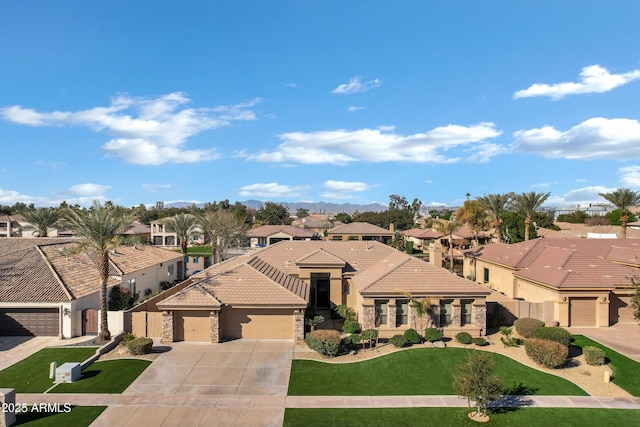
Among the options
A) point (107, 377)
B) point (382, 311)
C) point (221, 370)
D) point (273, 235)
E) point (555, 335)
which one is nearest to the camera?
point (107, 377)

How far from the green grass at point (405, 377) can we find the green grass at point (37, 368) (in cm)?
1068

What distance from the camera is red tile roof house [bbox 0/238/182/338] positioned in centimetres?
2289

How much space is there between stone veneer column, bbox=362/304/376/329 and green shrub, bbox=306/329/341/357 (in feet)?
9.71

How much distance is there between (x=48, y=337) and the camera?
23.0 metres

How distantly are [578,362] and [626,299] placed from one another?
32.6 feet

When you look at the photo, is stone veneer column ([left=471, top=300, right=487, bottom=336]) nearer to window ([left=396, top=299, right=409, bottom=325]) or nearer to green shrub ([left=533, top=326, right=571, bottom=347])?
green shrub ([left=533, top=326, right=571, bottom=347])

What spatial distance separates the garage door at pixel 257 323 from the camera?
73.6 feet

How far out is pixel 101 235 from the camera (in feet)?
71.4

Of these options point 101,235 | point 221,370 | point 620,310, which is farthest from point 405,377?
point 620,310

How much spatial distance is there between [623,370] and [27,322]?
31.6m

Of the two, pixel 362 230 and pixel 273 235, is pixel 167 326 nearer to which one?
pixel 362 230

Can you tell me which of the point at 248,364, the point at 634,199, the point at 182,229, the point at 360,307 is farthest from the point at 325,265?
the point at 634,199

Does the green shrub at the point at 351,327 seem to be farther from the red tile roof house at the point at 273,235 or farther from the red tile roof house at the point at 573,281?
the red tile roof house at the point at 273,235

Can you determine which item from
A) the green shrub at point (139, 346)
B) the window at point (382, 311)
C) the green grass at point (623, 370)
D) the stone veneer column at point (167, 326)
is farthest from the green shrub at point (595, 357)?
the green shrub at point (139, 346)
